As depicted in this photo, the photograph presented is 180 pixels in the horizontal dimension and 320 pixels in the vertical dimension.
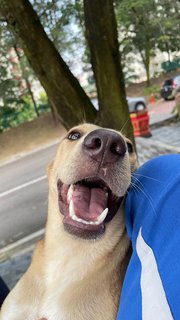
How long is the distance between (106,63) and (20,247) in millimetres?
2633

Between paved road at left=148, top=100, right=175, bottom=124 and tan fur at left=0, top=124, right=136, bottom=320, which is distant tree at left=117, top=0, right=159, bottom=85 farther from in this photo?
tan fur at left=0, top=124, right=136, bottom=320

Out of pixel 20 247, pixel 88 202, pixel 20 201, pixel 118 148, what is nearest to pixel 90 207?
pixel 88 202

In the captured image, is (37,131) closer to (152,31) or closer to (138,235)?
(152,31)

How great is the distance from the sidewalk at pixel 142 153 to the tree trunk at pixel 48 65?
1705mm

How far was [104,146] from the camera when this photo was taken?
155 cm

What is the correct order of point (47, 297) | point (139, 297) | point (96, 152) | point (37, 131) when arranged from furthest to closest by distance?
point (37, 131), point (47, 297), point (96, 152), point (139, 297)

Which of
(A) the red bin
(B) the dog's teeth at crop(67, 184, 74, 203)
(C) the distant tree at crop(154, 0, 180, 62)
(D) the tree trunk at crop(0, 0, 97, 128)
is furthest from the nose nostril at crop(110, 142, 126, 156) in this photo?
(A) the red bin

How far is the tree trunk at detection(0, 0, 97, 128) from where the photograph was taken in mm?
3764

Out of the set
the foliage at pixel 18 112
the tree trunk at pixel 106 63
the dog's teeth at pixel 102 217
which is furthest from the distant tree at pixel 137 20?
the foliage at pixel 18 112

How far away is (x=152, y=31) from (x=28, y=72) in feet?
23.9

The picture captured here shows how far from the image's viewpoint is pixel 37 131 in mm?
15008

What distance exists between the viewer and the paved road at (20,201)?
5.84 metres

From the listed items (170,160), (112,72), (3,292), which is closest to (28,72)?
(112,72)

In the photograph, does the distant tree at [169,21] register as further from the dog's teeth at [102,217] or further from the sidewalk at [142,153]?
the dog's teeth at [102,217]
